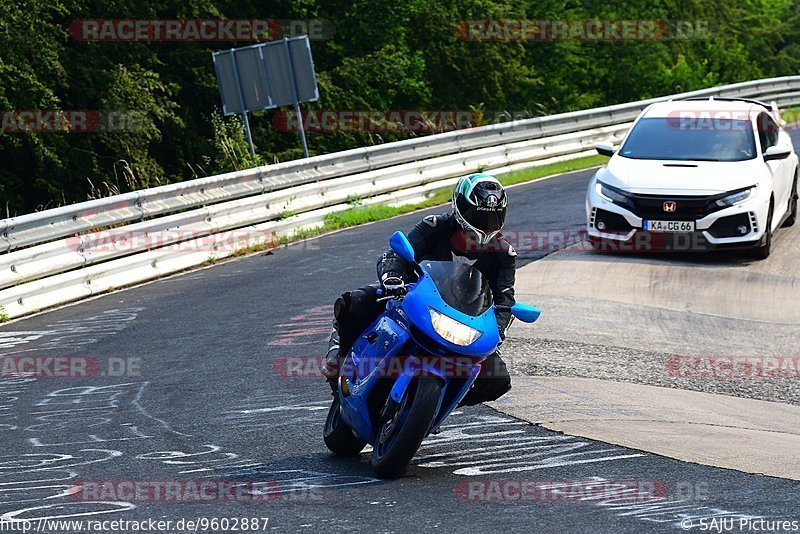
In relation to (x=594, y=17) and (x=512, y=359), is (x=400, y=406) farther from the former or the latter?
(x=594, y=17)

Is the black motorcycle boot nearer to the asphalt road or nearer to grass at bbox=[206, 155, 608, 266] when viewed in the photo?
the asphalt road

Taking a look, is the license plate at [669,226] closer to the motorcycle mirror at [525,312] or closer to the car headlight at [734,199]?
the car headlight at [734,199]

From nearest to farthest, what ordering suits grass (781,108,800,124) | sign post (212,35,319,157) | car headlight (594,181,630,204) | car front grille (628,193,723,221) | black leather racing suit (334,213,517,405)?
black leather racing suit (334,213,517,405), car front grille (628,193,723,221), car headlight (594,181,630,204), sign post (212,35,319,157), grass (781,108,800,124)

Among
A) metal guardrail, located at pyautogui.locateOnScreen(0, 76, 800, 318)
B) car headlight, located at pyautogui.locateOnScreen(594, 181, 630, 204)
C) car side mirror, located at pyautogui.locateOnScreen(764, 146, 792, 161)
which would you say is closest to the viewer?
metal guardrail, located at pyautogui.locateOnScreen(0, 76, 800, 318)

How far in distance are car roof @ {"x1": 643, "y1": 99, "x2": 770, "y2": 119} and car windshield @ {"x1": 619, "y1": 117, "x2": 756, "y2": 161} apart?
0.18 metres

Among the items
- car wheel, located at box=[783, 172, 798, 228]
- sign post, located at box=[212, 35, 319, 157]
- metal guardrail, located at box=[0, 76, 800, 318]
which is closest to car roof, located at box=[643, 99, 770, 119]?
car wheel, located at box=[783, 172, 798, 228]

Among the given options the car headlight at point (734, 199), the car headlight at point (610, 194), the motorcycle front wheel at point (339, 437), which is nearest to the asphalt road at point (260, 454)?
the motorcycle front wheel at point (339, 437)

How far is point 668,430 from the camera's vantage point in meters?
7.92

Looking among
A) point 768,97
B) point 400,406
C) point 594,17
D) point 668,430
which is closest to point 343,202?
point 668,430

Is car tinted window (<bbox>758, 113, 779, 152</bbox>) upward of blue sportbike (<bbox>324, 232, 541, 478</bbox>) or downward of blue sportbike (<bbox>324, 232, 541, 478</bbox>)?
downward

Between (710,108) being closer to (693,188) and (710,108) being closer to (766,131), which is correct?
(766,131)

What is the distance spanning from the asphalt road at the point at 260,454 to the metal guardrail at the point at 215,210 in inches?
47.2

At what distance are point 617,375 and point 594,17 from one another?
133 ft

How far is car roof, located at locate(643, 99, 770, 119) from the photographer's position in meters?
16.2
